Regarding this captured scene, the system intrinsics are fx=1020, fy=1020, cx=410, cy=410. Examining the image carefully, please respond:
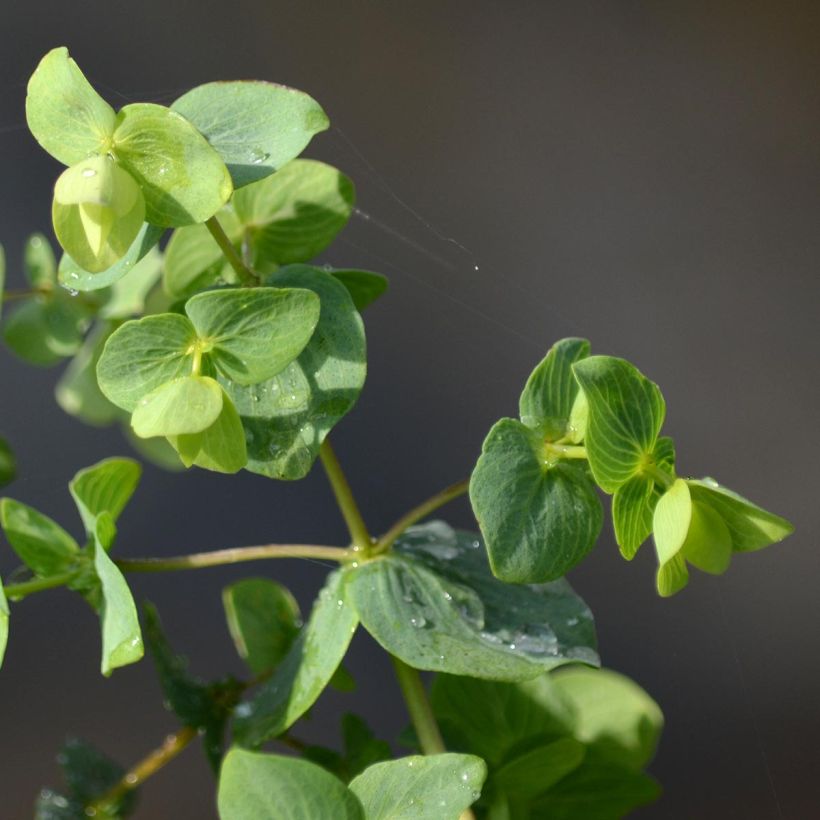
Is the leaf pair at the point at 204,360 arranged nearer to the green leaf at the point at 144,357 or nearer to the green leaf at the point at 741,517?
the green leaf at the point at 144,357

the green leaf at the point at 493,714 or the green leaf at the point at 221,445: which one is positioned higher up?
the green leaf at the point at 221,445

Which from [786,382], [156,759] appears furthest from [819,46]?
[156,759]

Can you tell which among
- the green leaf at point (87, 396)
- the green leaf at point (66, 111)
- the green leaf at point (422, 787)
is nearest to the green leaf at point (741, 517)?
the green leaf at point (422, 787)

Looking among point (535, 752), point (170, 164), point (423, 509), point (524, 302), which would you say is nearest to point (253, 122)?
point (170, 164)

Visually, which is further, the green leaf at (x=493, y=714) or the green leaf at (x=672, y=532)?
the green leaf at (x=493, y=714)

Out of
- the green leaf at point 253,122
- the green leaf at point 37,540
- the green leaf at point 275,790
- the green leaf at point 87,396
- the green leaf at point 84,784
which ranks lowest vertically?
the green leaf at point 84,784

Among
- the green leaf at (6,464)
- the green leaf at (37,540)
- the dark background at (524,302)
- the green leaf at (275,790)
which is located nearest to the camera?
the green leaf at (275,790)

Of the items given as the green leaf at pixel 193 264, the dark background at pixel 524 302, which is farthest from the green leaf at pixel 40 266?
the dark background at pixel 524 302

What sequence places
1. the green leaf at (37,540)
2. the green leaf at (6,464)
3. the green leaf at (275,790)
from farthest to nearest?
the green leaf at (6,464) → the green leaf at (37,540) → the green leaf at (275,790)
